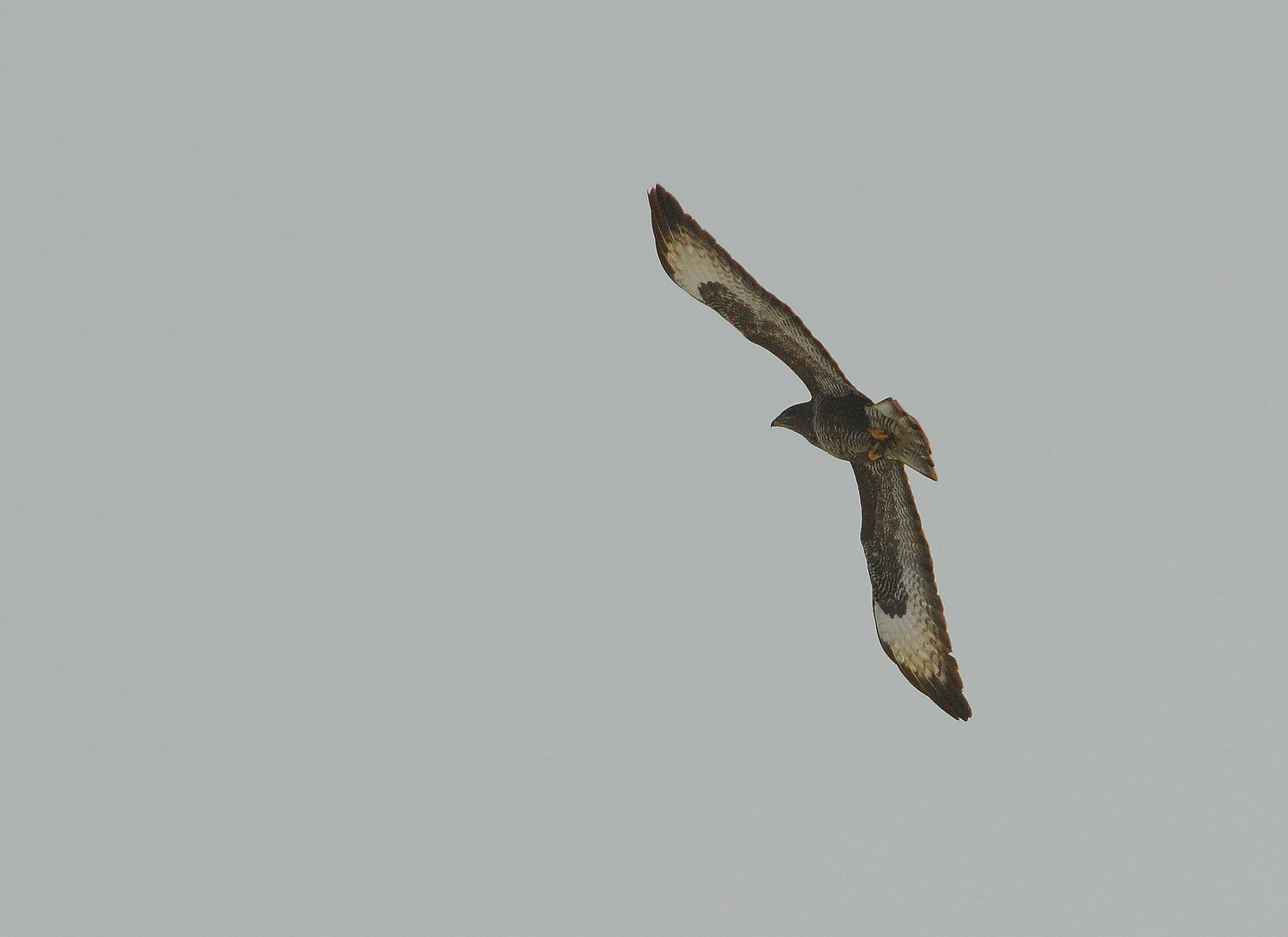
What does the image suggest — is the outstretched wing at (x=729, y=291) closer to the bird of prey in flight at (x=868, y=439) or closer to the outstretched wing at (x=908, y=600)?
the bird of prey in flight at (x=868, y=439)

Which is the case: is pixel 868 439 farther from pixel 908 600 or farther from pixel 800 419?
pixel 908 600

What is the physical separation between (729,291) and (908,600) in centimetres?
428

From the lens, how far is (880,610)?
16875 mm

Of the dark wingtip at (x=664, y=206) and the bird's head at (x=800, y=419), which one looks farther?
the bird's head at (x=800, y=419)

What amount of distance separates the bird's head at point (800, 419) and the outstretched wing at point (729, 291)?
0.53m

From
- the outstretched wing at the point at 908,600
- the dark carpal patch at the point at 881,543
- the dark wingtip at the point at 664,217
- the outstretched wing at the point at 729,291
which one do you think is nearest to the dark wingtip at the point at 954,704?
the outstretched wing at the point at 908,600

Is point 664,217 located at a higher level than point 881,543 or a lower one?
higher

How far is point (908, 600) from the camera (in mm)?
16656

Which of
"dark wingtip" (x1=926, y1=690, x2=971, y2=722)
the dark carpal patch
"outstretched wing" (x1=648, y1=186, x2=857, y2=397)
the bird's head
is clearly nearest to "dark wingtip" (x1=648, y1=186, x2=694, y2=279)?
"outstretched wing" (x1=648, y1=186, x2=857, y2=397)

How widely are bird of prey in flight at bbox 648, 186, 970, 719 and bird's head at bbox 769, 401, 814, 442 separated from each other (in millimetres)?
12

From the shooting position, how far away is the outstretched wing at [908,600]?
16172 mm

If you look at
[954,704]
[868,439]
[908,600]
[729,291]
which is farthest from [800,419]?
[954,704]

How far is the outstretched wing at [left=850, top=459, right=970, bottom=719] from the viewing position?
53.1 feet

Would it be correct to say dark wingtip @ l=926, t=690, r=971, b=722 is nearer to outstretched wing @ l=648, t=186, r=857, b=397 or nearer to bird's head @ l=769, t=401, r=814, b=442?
bird's head @ l=769, t=401, r=814, b=442
